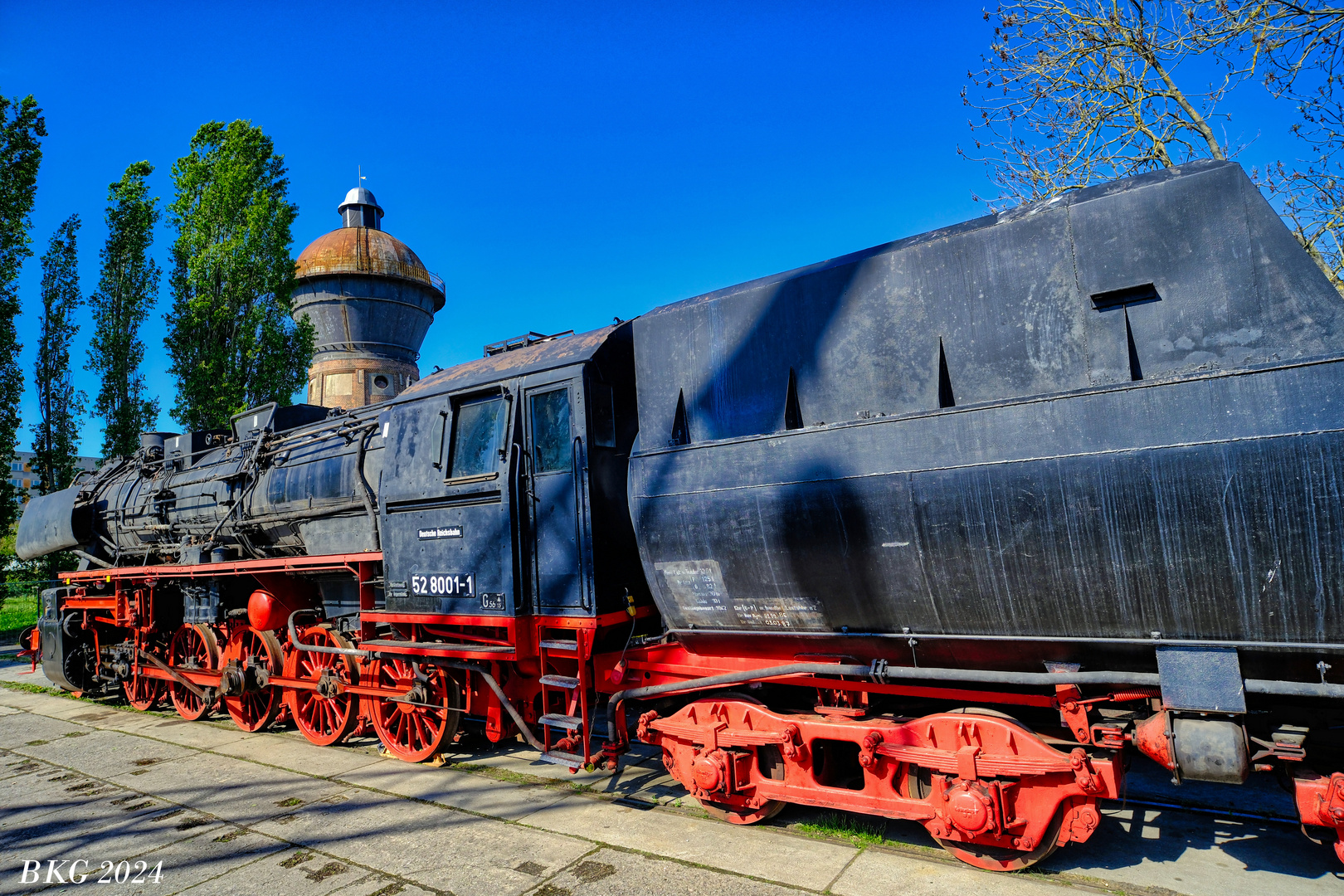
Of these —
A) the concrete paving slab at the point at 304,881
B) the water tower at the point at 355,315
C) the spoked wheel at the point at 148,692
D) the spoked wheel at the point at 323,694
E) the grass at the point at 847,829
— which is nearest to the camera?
the concrete paving slab at the point at 304,881

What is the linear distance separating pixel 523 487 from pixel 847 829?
3.04m

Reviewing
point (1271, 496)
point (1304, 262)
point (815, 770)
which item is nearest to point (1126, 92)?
point (1304, 262)

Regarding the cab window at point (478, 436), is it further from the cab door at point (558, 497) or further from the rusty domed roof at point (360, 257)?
the rusty domed roof at point (360, 257)

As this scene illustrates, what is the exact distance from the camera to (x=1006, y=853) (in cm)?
394

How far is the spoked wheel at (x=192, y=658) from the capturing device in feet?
29.2

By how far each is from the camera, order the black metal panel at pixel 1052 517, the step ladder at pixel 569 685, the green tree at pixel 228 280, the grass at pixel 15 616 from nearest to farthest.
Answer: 1. the black metal panel at pixel 1052 517
2. the step ladder at pixel 569 685
3. the green tree at pixel 228 280
4. the grass at pixel 15 616

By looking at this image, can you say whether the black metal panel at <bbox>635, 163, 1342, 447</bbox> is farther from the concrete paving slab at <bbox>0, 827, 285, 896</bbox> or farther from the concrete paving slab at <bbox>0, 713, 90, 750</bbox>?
the concrete paving slab at <bbox>0, 713, 90, 750</bbox>

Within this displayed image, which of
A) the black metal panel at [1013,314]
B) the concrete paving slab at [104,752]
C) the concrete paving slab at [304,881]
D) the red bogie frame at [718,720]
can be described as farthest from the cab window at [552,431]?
the concrete paving slab at [104,752]

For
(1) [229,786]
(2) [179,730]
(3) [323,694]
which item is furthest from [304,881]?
(2) [179,730]

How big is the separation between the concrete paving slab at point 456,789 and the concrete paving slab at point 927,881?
242 cm

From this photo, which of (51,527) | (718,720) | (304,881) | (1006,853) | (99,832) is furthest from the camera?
(51,527)

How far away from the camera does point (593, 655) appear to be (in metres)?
5.24

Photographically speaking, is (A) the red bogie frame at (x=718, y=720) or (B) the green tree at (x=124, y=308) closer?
(A) the red bogie frame at (x=718, y=720)

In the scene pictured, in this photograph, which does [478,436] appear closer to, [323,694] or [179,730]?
[323,694]
